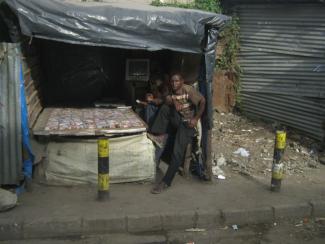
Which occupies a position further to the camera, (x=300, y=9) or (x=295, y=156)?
(x=300, y=9)

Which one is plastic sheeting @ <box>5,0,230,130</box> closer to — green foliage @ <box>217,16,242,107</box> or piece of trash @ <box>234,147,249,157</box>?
piece of trash @ <box>234,147,249,157</box>

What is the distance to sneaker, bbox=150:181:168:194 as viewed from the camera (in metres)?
6.36

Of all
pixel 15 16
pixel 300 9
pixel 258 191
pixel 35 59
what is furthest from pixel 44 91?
pixel 300 9

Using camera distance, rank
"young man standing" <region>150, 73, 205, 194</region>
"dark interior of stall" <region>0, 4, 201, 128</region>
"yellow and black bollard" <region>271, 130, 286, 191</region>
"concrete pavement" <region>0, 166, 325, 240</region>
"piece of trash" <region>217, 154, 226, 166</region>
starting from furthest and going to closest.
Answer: "dark interior of stall" <region>0, 4, 201, 128</region> → "piece of trash" <region>217, 154, 226, 166</region> → "young man standing" <region>150, 73, 205, 194</region> → "yellow and black bollard" <region>271, 130, 286, 191</region> → "concrete pavement" <region>0, 166, 325, 240</region>

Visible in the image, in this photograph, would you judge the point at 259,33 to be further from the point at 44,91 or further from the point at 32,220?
the point at 32,220

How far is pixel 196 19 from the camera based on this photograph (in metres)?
6.11

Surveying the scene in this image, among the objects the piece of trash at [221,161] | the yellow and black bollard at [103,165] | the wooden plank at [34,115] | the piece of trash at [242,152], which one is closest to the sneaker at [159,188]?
the yellow and black bollard at [103,165]

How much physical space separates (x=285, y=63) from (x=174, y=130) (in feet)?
12.7

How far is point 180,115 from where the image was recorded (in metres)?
6.69

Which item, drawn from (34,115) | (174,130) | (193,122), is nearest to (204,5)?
(174,130)

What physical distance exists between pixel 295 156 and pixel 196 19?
352cm

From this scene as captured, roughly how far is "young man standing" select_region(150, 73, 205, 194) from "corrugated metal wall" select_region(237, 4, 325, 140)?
355cm

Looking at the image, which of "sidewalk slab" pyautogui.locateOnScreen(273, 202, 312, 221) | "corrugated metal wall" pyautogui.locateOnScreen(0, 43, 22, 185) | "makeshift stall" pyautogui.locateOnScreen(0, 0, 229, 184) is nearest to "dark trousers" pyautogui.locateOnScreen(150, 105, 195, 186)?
"makeshift stall" pyautogui.locateOnScreen(0, 0, 229, 184)

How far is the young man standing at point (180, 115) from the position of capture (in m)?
6.50
